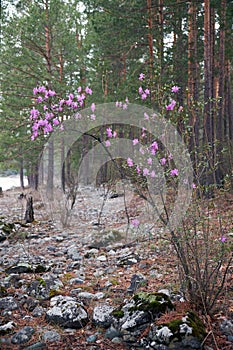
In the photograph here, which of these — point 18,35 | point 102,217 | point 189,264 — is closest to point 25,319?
point 189,264

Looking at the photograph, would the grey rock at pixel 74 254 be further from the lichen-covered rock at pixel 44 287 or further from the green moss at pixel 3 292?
the green moss at pixel 3 292

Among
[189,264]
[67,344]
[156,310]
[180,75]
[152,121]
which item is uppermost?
[180,75]

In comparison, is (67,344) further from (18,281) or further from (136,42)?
(136,42)


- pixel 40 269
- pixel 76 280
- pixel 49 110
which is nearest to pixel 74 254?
pixel 40 269

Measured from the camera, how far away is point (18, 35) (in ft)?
41.9

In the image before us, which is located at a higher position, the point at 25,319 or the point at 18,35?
the point at 18,35

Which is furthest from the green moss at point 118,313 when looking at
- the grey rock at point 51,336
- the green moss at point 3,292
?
the green moss at point 3,292

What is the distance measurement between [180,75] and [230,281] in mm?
9422

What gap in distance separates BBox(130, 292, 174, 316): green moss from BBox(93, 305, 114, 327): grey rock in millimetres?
235

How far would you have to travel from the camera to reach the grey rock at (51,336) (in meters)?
3.14

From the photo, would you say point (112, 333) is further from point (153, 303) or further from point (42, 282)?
point (42, 282)

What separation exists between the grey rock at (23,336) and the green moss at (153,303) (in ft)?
2.94

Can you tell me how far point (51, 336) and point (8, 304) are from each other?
845 mm

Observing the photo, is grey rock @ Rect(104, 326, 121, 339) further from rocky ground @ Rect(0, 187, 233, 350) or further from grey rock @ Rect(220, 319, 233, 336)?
grey rock @ Rect(220, 319, 233, 336)
